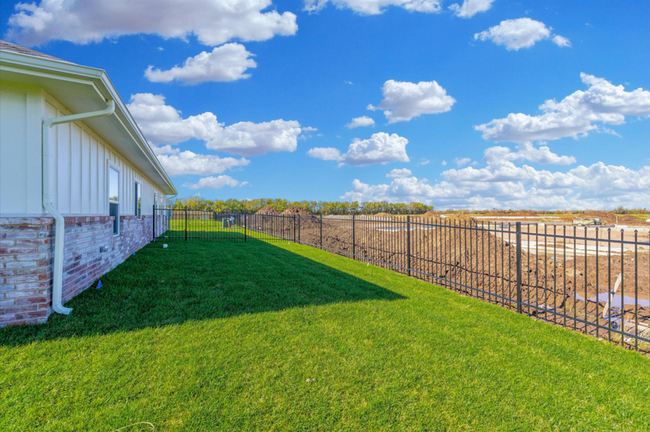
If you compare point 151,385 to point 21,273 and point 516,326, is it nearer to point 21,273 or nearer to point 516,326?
point 21,273

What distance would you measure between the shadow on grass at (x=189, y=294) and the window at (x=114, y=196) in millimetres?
995

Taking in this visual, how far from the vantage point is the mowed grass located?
2363 mm

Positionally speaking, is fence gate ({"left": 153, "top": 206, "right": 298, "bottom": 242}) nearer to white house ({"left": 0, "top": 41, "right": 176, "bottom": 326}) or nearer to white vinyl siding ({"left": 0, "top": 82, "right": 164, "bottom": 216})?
white vinyl siding ({"left": 0, "top": 82, "right": 164, "bottom": 216})

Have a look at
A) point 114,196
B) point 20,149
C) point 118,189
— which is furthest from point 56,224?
point 118,189

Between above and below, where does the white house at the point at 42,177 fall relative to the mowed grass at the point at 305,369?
above

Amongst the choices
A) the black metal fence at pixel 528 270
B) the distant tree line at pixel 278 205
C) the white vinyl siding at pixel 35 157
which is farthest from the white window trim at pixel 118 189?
the distant tree line at pixel 278 205

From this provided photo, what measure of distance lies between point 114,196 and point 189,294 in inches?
166

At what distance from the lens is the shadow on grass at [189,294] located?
3.87 metres

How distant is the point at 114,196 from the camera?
7.73 metres

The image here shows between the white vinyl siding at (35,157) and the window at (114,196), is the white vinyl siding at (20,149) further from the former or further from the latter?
the window at (114,196)

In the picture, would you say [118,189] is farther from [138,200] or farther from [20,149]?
[20,149]

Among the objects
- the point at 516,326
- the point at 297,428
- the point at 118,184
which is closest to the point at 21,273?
the point at 297,428

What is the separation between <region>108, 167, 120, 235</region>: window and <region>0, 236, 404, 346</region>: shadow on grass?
3.26ft

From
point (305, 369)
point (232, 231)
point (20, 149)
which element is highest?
point (20, 149)
